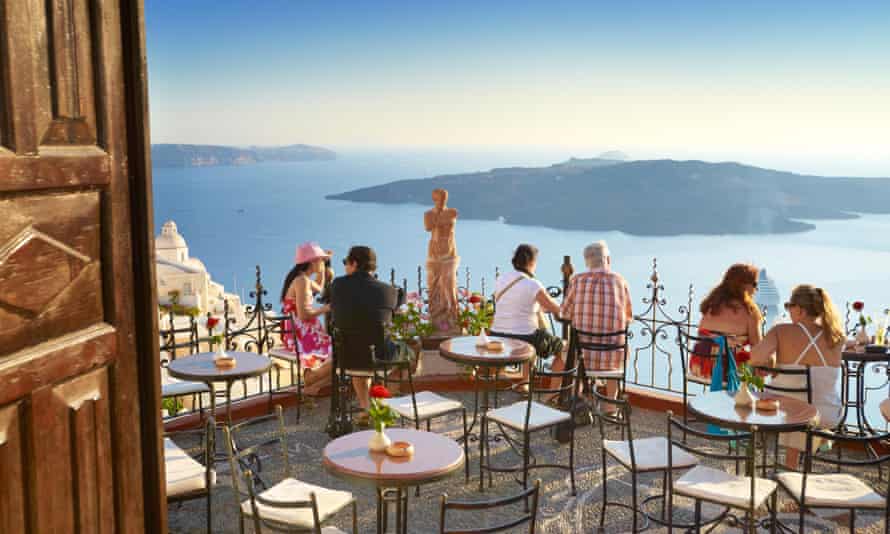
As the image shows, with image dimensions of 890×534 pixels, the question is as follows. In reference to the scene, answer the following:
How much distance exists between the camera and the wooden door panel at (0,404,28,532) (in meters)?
1.66

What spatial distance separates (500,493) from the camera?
17.7 ft

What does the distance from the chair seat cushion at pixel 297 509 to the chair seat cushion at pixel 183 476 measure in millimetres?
449

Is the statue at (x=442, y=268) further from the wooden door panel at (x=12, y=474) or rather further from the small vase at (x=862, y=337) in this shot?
the wooden door panel at (x=12, y=474)

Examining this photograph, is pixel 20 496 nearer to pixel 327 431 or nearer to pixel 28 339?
pixel 28 339

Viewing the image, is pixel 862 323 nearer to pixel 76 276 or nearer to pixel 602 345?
pixel 602 345

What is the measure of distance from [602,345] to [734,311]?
3.56 ft

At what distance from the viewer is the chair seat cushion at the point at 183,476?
416cm

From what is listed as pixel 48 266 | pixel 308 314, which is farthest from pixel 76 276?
pixel 308 314

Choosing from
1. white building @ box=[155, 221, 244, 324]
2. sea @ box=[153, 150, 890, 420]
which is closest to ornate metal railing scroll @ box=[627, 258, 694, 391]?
sea @ box=[153, 150, 890, 420]

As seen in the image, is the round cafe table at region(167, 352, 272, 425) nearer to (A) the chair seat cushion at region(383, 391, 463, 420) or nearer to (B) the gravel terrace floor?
(B) the gravel terrace floor

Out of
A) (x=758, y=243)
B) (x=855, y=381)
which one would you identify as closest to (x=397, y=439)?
(x=855, y=381)

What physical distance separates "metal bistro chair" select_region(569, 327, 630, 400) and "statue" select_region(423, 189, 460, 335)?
5.70ft

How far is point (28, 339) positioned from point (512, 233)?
151 ft

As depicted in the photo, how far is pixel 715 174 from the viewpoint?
44.7 meters
